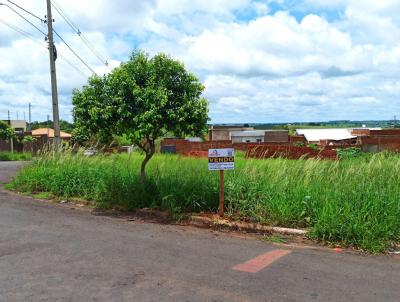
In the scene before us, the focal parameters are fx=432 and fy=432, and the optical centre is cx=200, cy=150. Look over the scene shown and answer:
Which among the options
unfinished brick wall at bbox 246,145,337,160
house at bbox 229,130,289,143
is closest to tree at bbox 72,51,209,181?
unfinished brick wall at bbox 246,145,337,160

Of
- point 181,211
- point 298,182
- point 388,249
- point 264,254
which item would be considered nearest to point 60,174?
point 181,211

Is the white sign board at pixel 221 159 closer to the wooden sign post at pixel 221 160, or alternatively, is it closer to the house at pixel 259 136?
the wooden sign post at pixel 221 160

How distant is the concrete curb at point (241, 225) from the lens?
7.70 meters

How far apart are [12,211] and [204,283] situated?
273 inches

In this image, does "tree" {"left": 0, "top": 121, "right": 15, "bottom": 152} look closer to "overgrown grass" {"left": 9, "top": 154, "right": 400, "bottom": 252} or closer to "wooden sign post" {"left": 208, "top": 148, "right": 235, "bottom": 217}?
"overgrown grass" {"left": 9, "top": 154, "right": 400, "bottom": 252}

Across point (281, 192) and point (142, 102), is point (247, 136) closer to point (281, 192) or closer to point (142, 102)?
point (142, 102)

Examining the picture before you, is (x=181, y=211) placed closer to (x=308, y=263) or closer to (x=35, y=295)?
(x=308, y=263)

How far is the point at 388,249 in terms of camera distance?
22.3 feet

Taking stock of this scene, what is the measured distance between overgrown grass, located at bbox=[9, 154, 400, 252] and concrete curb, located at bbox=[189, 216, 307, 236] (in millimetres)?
241

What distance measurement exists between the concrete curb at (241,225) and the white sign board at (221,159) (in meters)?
1.05

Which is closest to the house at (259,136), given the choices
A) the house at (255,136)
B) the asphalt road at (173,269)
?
the house at (255,136)

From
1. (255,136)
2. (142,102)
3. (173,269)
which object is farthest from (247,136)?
(173,269)

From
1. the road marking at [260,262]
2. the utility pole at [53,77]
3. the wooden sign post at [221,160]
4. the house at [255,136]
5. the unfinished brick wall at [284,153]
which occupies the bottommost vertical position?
the road marking at [260,262]

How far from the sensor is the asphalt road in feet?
16.0
